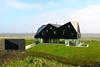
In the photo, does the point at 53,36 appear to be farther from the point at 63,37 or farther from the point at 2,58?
the point at 2,58

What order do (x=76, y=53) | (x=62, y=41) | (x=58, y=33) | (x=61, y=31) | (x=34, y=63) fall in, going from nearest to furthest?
1. (x=34, y=63)
2. (x=76, y=53)
3. (x=62, y=41)
4. (x=58, y=33)
5. (x=61, y=31)

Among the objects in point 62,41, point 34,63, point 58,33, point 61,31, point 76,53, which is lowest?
point 34,63

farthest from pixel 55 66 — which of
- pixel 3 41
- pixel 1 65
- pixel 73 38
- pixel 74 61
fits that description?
pixel 73 38

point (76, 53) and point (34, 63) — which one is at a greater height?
point (76, 53)

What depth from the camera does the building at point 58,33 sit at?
76062 mm

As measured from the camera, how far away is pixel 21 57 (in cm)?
2914

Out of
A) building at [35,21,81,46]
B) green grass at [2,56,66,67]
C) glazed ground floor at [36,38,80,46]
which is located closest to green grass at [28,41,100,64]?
green grass at [2,56,66,67]

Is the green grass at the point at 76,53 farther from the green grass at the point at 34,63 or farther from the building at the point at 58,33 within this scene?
the building at the point at 58,33

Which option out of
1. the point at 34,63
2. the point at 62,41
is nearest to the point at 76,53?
the point at 34,63

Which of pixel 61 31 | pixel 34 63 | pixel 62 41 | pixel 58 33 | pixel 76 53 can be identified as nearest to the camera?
pixel 34 63

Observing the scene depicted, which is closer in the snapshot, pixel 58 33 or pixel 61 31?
pixel 58 33

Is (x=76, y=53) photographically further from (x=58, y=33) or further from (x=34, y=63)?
(x=58, y=33)

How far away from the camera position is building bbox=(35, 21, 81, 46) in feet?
250

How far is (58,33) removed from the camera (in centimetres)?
7725
